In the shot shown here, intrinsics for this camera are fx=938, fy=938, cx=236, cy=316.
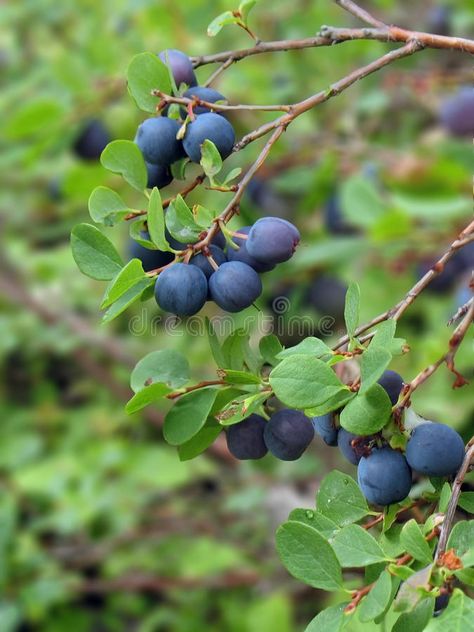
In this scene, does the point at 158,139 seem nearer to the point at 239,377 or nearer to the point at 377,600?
the point at 239,377

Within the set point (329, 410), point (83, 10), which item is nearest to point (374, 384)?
point (329, 410)

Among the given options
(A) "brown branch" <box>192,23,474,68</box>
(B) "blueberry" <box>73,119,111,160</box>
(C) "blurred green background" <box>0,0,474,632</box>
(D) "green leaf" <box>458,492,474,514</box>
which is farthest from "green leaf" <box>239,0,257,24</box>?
(B) "blueberry" <box>73,119,111,160</box>

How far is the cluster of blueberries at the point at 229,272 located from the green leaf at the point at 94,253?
0.05 meters

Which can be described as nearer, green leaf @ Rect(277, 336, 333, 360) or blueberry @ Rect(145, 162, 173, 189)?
green leaf @ Rect(277, 336, 333, 360)

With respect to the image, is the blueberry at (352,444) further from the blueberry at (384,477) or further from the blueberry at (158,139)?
the blueberry at (158,139)

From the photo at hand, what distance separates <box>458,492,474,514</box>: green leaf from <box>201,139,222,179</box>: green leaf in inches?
12.4

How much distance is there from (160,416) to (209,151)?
4.65ft

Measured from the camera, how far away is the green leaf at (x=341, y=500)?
729 mm

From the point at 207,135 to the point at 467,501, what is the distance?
347 mm

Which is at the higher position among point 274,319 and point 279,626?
point 274,319

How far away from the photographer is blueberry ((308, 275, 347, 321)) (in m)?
1.89

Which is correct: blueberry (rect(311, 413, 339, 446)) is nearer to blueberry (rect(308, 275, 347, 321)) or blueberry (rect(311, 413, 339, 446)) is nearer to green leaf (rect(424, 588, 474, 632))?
green leaf (rect(424, 588, 474, 632))

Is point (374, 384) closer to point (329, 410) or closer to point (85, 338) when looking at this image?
point (329, 410)

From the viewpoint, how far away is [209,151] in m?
0.74
